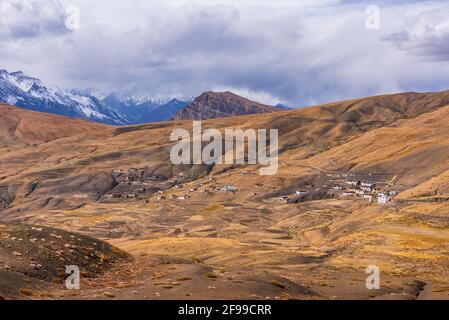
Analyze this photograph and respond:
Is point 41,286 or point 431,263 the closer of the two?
point 41,286

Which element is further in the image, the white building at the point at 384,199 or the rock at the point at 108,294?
the white building at the point at 384,199

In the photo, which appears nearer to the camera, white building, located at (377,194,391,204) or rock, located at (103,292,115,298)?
rock, located at (103,292,115,298)

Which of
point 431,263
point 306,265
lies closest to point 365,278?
point 306,265

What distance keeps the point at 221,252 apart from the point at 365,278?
154ft

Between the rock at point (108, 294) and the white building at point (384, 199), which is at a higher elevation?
the white building at point (384, 199)

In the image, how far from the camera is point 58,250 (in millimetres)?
47562

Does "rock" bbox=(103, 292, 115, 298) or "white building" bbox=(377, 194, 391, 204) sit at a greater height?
"white building" bbox=(377, 194, 391, 204)

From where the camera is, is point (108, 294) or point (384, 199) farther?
point (384, 199)

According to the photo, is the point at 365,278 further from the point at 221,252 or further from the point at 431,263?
the point at 221,252

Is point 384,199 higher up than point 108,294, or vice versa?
point 384,199
